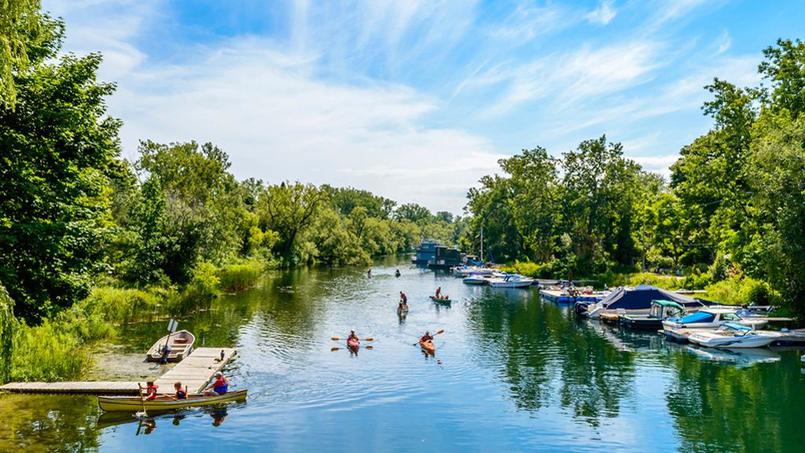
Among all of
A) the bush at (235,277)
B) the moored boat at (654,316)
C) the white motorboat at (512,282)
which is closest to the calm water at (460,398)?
the moored boat at (654,316)

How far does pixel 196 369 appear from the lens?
29469mm

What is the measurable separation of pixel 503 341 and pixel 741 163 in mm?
28994

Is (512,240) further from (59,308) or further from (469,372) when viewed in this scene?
(59,308)

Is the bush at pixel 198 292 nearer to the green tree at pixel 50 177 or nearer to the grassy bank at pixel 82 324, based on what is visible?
the grassy bank at pixel 82 324

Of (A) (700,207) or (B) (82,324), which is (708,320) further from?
(B) (82,324)

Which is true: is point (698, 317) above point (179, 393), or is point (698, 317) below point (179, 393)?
above

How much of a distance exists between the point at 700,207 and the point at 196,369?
5124cm

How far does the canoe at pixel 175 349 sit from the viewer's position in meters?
31.8

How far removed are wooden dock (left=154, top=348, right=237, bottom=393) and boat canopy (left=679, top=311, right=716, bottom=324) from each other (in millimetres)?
32250

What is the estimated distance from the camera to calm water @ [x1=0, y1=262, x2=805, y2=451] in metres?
21.3

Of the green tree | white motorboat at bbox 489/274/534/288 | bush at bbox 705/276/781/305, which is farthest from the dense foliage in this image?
the green tree

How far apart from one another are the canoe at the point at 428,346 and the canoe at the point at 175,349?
47.7 feet

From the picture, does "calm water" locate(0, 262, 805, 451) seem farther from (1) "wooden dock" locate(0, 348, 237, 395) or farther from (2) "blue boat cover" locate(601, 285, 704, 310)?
(2) "blue boat cover" locate(601, 285, 704, 310)

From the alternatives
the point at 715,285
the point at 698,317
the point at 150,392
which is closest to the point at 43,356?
the point at 150,392
